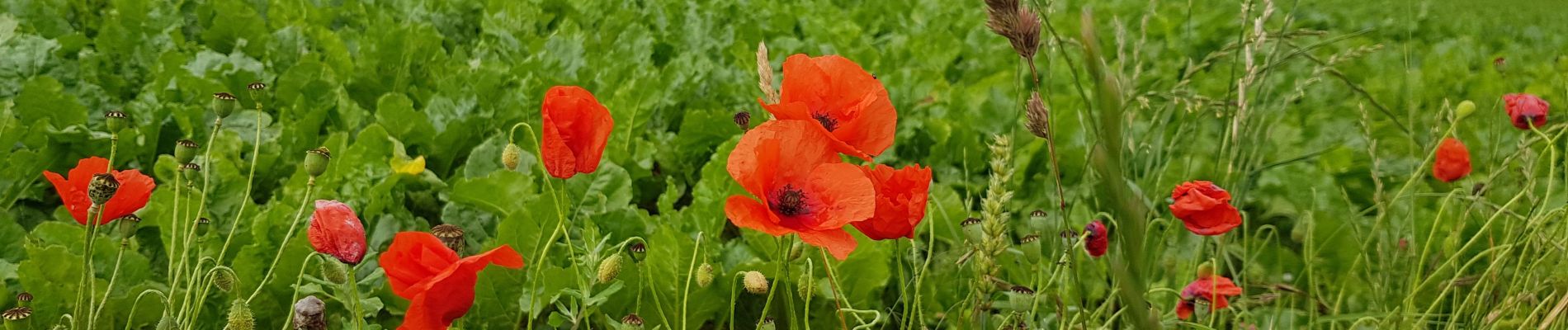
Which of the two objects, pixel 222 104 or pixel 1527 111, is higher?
pixel 222 104

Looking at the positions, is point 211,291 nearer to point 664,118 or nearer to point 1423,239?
point 664,118

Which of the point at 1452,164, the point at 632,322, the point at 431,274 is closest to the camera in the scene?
the point at 431,274

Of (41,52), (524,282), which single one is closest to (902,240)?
(524,282)

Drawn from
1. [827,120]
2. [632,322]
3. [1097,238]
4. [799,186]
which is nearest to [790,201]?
[799,186]

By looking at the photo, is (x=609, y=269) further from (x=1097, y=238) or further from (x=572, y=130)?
(x=1097, y=238)

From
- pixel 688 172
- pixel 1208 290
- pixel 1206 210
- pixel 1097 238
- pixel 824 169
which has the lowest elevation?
pixel 688 172

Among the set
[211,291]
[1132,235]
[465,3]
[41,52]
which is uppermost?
[1132,235]

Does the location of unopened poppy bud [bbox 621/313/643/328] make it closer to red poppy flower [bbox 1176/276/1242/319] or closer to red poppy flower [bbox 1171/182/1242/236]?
red poppy flower [bbox 1171/182/1242/236]
